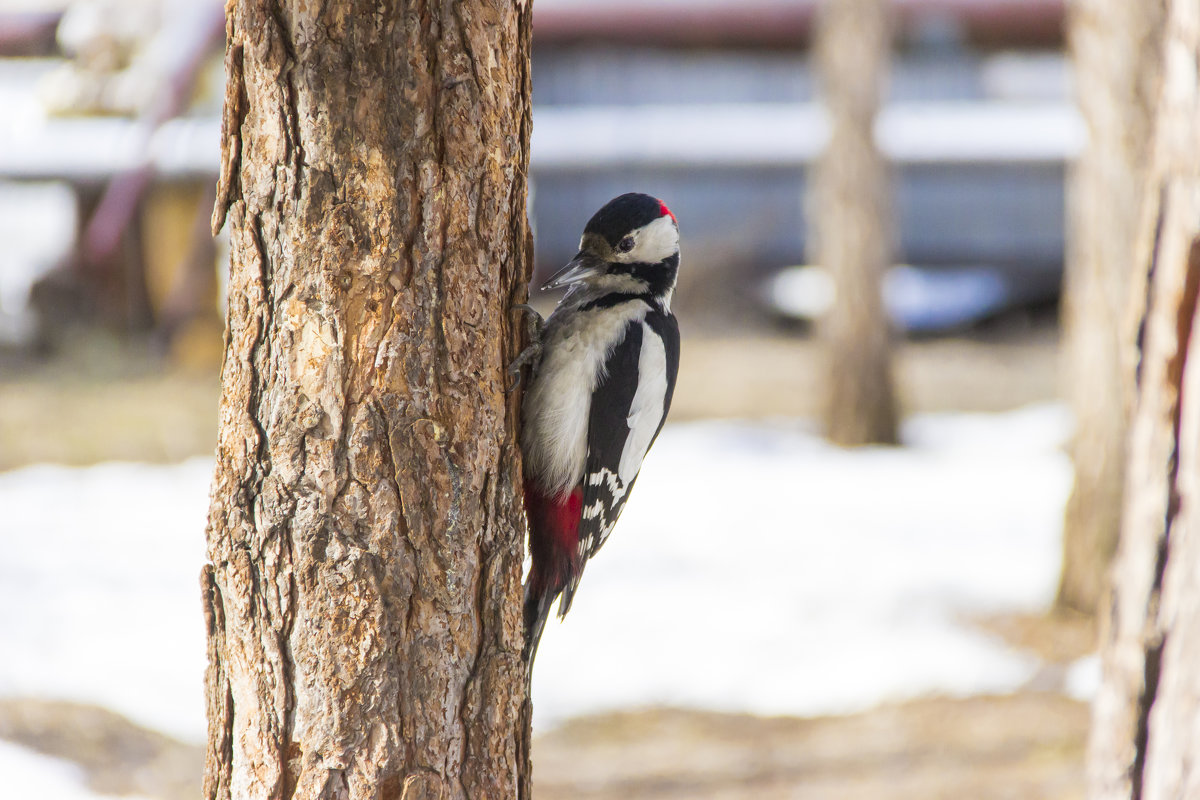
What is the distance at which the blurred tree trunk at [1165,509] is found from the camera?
1.56 meters

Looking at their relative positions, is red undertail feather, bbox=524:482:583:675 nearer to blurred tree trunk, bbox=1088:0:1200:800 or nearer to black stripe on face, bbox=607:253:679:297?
black stripe on face, bbox=607:253:679:297

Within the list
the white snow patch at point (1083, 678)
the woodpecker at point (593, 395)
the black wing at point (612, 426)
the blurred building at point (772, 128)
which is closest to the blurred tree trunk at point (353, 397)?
the woodpecker at point (593, 395)

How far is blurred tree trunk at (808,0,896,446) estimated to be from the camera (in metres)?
5.94

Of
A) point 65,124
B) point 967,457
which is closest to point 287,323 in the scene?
point 967,457

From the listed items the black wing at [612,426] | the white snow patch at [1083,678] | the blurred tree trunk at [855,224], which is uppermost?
the blurred tree trunk at [855,224]

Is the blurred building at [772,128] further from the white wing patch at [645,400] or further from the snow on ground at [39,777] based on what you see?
the white wing patch at [645,400]

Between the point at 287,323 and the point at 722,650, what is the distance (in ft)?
9.39

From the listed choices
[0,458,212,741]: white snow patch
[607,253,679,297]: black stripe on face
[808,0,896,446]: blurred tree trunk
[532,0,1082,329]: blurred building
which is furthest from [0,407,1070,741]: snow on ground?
[532,0,1082,329]: blurred building

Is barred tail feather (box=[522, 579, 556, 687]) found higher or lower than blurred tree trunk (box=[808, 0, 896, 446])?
lower

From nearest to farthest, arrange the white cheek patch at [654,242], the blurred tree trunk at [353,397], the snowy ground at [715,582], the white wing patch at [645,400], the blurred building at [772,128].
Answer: the blurred tree trunk at [353,397]
the white wing patch at [645,400]
the white cheek patch at [654,242]
the snowy ground at [715,582]
the blurred building at [772,128]

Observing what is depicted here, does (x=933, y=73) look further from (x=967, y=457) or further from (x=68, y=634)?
(x=68, y=634)

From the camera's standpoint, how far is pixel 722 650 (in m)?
3.90

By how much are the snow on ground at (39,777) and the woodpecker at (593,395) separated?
5.62 feet

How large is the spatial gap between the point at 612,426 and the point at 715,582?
2.66m
